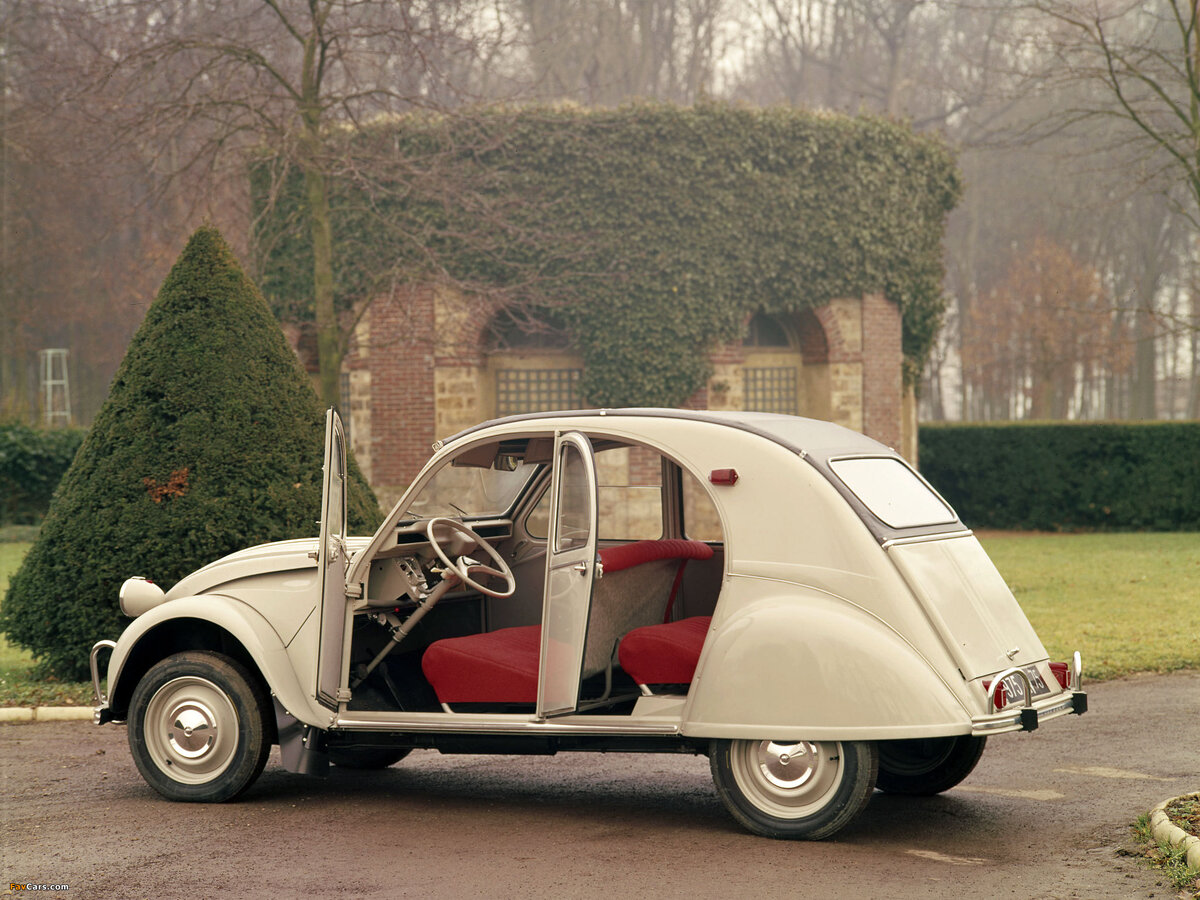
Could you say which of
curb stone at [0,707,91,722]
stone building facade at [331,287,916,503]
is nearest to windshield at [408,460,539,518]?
curb stone at [0,707,91,722]

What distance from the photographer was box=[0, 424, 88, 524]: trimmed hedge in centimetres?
2427

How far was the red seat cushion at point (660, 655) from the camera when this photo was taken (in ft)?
18.6

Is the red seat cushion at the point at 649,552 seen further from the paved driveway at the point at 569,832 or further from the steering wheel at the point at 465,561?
the paved driveway at the point at 569,832

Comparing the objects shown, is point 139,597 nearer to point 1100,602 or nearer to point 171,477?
point 171,477

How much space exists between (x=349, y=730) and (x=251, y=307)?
4.75 m

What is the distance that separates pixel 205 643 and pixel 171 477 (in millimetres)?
2903

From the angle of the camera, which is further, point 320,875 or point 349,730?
point 349,730

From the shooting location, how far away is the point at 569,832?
18.5 ft

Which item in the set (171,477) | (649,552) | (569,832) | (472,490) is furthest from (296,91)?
(569,832)

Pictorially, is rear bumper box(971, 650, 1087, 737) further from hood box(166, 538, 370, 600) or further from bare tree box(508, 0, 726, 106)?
bare tree box(508, 0, 726, 106)

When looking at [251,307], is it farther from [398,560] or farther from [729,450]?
[729,450]

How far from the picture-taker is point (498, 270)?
22.9 metres

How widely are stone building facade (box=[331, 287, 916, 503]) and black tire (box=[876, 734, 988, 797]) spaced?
51.4 feet

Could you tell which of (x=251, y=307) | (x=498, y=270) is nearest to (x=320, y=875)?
(x=251, y=307)
